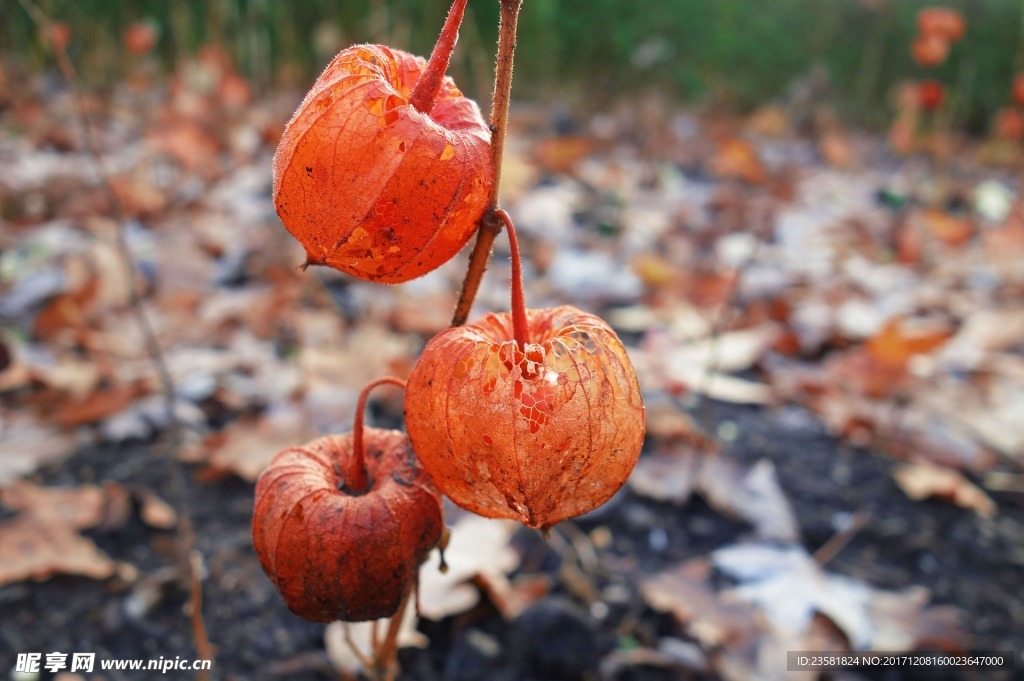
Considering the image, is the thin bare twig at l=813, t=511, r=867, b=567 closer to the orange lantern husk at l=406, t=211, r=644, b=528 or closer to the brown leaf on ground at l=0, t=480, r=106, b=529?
the orange lantern husk at l=406, t=211, r=644, b=528

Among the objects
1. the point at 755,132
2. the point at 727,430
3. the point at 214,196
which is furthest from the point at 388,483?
the point at 755,132

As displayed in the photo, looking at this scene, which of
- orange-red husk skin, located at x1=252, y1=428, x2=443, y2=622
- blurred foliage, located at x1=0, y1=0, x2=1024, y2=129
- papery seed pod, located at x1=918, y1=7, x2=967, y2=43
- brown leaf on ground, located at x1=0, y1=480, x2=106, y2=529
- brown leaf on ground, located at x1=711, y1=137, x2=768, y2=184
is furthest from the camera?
blurred foliage, located at x1=0, y1=0, x2=1024, y2=129

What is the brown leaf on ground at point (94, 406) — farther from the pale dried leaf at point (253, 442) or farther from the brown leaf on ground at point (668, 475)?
the brown leaf on ground at point (668, 475)

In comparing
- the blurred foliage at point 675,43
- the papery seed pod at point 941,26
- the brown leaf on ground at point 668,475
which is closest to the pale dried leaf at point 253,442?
the brown leaf on ground at point 668,475

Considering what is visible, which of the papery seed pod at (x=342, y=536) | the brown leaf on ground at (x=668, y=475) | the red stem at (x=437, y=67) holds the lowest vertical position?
the brown leaf on ground at (x=668, y=475)

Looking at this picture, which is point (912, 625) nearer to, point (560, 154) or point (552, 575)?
point (552, 575)

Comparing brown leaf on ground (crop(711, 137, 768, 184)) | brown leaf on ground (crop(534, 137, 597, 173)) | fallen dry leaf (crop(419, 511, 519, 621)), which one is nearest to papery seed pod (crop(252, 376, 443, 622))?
fallen dry leaf (crop(419, 511, 519, 621))

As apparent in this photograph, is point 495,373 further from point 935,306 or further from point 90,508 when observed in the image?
point 935,306

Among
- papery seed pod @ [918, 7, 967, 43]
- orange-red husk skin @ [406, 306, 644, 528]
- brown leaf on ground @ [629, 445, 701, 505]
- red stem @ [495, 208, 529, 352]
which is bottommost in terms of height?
brown leaf on ground @ [629, 445, 701, 505]

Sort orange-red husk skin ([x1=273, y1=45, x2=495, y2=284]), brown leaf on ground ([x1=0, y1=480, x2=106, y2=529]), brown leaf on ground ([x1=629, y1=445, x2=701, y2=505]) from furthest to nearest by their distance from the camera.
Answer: brown leaf on ground ([x1=629, y1=445, x2=701, y2=505])
brown leaf on ground ([x1=0, y1=480, x2=106, y2=529])
orange-red husk skin ([x1=273, y1=45, x2=495, y2=284])
